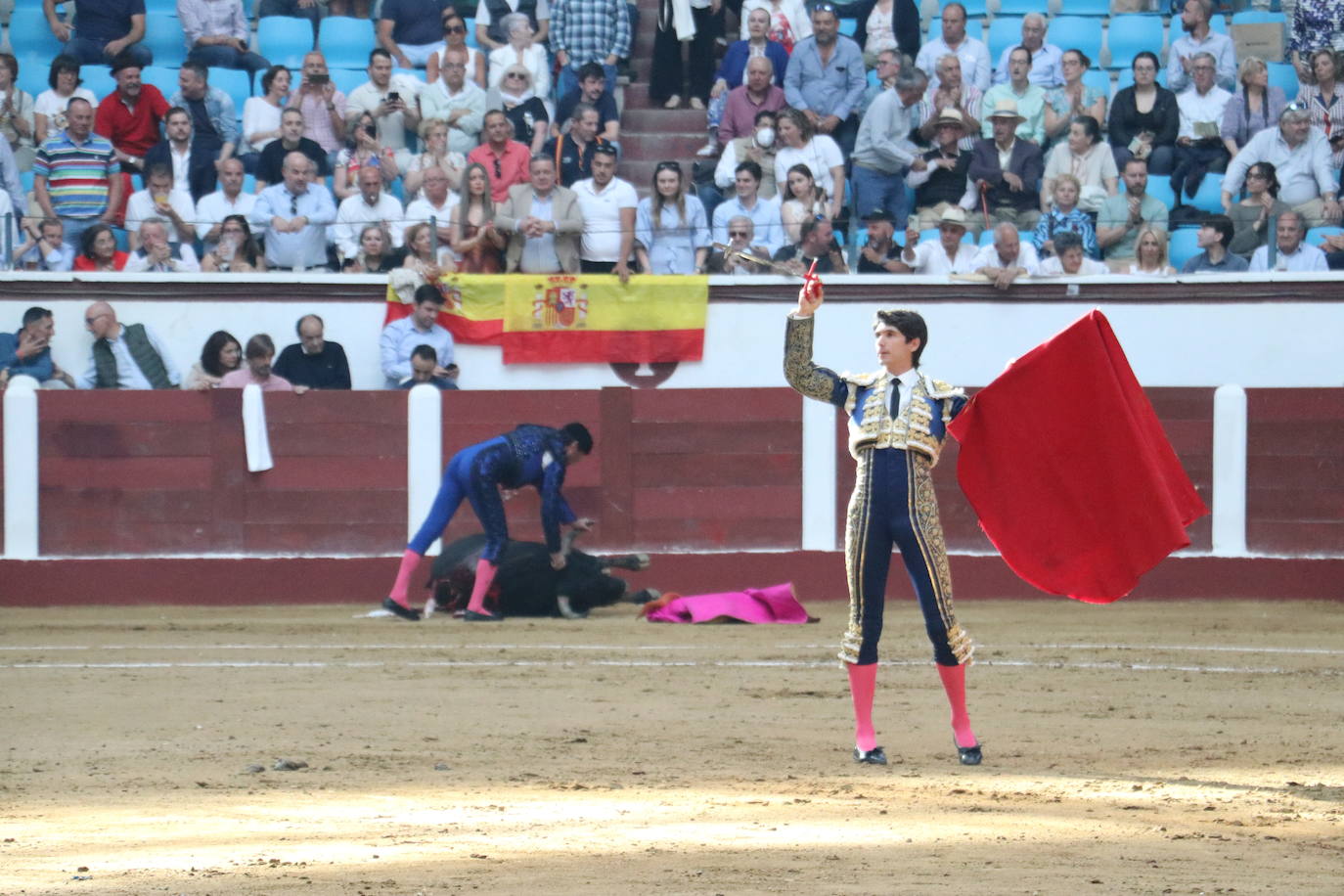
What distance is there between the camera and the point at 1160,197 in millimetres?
10328

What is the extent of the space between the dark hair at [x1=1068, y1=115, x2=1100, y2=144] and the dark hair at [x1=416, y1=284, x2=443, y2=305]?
346 centimetres

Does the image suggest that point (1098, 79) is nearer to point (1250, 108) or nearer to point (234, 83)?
point (1250, 108)

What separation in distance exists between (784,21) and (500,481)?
13.4 ft

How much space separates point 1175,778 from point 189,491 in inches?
241

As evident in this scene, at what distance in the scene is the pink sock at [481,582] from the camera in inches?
332

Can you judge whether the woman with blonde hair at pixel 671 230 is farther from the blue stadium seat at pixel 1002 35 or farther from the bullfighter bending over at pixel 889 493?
the bullfighter bending over at pixel 889 493

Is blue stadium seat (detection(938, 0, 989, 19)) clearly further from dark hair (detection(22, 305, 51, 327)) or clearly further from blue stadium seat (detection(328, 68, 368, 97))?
dark hair (detection(22, 305, 51, 327))

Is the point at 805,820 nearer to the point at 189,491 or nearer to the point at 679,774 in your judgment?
the point at 679,774

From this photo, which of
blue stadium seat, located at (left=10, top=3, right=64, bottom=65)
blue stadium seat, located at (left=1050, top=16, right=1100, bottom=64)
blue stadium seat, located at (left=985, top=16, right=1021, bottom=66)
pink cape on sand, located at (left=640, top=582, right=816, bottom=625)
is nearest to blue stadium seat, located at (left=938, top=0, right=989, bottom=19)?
blue stadium seat, located at (left=985, top=16, right=1021, bottom=66)

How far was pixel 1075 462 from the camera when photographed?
17.0 ft

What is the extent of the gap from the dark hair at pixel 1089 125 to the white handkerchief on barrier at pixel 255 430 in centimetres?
446

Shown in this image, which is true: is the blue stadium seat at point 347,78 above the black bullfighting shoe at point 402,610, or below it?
above

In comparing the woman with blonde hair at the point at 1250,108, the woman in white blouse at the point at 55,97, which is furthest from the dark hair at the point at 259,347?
the woman with blonde hair at the point at 1250,108

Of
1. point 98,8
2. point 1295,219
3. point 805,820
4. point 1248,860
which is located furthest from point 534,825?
point 98,8
